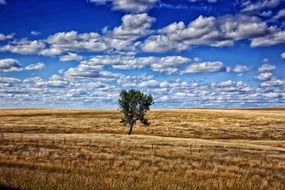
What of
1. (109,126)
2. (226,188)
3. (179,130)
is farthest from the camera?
(109,126)

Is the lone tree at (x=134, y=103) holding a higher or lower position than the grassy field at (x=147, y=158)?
higher

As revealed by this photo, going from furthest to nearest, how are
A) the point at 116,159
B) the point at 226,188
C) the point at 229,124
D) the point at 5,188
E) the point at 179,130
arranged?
the point at 229,124 → the point at 179,130 → the point at 116,159 → the point at 226,188 → the point at 5,188

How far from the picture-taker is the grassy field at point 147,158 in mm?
12270

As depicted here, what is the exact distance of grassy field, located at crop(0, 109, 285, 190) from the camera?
12.3 m

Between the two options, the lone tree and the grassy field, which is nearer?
the grassy field

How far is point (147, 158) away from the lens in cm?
3919

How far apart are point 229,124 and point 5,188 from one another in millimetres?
113168

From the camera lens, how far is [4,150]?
3966 centimetres

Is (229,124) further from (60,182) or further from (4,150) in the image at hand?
(60,182)

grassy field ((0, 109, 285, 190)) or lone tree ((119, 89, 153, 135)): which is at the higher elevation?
lone tree ((119, 89, 153, 135))

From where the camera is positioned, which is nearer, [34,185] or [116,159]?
[34,185]

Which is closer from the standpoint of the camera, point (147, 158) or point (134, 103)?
point (147, 158)

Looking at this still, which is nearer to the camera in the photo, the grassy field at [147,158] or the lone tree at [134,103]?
the grassy field at [147,158]

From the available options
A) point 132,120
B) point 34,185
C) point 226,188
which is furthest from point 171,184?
point 132,120
